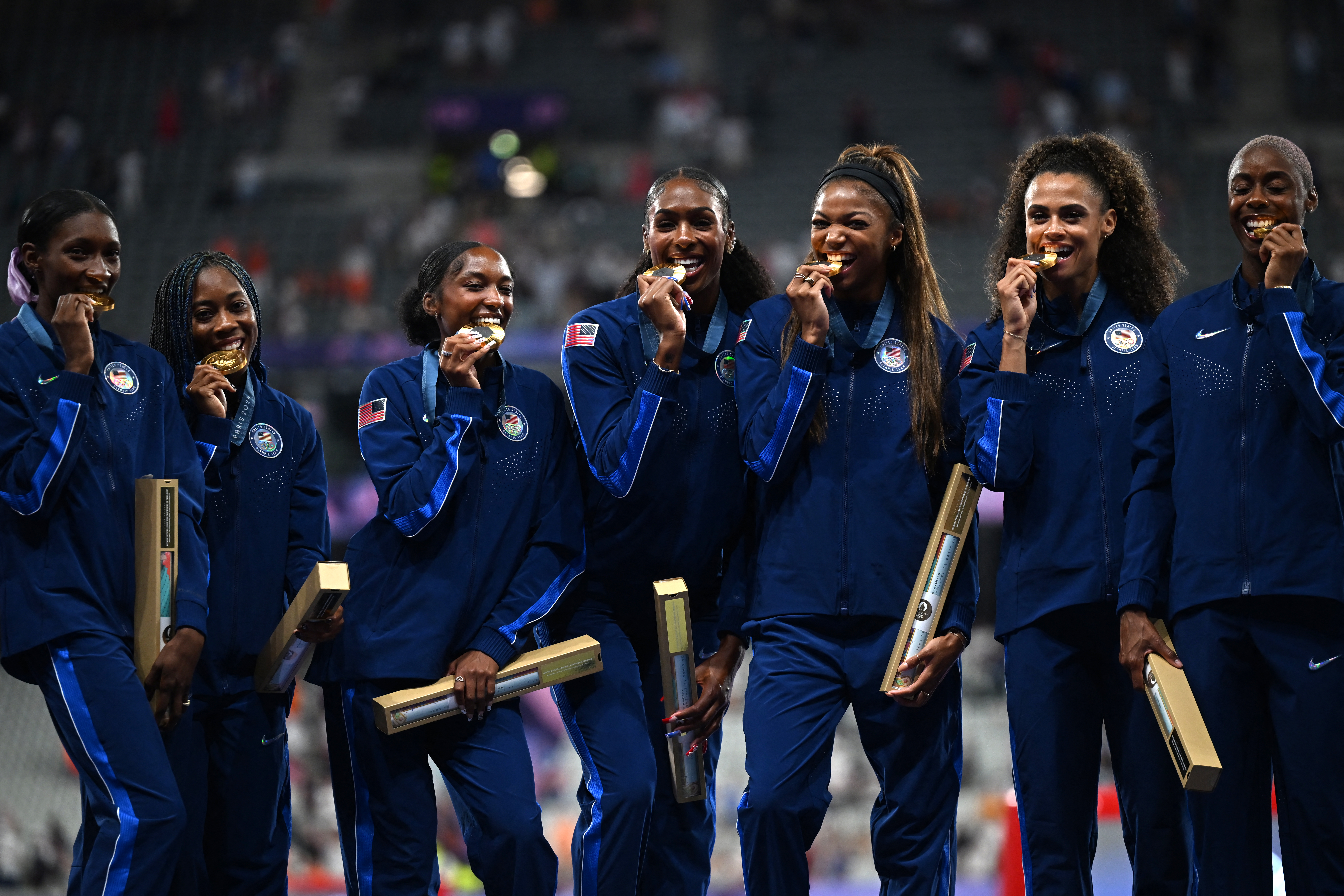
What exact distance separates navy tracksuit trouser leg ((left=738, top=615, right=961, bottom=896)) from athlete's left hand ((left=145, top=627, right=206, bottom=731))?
163 centimetres

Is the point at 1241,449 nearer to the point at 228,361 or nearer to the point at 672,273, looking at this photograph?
the point at 672,273

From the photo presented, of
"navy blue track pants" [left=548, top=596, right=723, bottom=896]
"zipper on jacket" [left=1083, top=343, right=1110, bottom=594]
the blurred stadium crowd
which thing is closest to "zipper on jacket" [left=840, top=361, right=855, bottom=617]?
"navy blue track pants" [left=548, top=596, right=723, bottom=896]

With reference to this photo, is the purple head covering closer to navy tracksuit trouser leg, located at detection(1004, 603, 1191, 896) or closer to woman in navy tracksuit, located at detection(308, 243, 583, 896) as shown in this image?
woman in navy tracksuit, located at detection(308, 243, 583, 896)

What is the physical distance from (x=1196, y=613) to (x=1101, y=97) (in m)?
18.6

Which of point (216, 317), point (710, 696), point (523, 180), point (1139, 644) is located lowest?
point (710, 696)

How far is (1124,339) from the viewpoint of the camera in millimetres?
4047

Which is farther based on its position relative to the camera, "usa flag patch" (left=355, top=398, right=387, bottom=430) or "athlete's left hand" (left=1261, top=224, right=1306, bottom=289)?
"usa flag patch" (left=355, top=398, right=387, bottom=430)

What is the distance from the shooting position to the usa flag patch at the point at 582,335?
439 centimetres

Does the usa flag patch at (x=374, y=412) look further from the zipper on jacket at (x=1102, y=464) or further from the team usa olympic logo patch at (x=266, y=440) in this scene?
the zipper on jacket at (x=1102, y=464)

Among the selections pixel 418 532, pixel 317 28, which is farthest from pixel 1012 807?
pixel 317 28

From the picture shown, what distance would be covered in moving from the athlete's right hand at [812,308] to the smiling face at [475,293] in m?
0.99

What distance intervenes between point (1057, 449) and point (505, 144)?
1856cm

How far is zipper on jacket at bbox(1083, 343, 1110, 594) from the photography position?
3.82 metres

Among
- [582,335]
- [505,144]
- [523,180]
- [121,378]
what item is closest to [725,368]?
[582,335]
